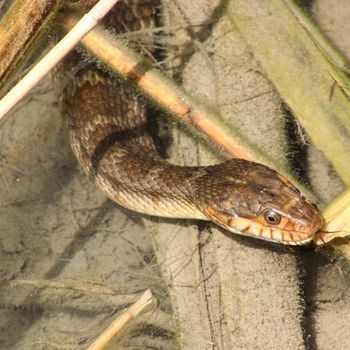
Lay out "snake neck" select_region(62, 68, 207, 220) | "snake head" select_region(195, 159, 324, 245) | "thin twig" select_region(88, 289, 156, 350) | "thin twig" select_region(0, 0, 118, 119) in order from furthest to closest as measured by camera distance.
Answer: "snake neck" select_region(62, 68, 207, 220)
"thin twig" select_region(88, 289, 156, 350)
"snake head" select_region(195, 159, 324, 245)
"thin twig" select_region(0, 0, 118, 119)

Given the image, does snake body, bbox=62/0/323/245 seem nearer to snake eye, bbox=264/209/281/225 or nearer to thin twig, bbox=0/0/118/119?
snake eye, bbox=264/209/281/225

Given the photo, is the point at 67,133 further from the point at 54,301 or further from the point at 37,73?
the point at 37,73

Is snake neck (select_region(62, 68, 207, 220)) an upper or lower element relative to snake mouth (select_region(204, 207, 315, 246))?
→ upper

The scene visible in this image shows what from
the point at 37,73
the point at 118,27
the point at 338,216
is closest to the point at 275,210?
the point at 338,216

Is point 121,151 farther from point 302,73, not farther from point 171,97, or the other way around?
point 302,73

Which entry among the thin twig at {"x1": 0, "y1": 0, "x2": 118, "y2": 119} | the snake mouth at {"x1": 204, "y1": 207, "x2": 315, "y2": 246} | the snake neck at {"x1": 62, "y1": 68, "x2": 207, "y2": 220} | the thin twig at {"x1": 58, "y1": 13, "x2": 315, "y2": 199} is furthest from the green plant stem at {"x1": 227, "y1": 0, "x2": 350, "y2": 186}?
the thin twig at {"x1": 0, "y1": 0, "x2": 118, "y2": 119}

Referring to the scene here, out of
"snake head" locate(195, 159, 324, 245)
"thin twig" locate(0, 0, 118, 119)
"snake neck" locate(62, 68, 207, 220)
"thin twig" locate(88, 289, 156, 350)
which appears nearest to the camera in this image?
"thin twig" locate(0, 0, 118, 119)

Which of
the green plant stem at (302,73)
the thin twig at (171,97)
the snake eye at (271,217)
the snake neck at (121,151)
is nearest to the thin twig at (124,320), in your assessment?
Answer: the snake neck at (121,151)
